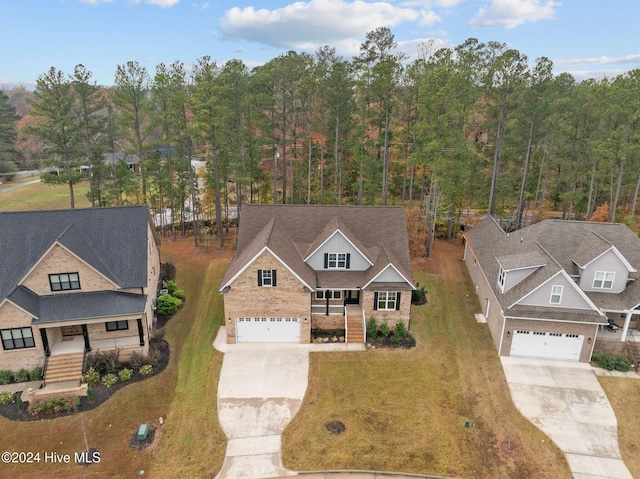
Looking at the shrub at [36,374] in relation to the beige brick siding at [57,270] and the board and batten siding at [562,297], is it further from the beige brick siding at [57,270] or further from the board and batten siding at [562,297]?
the board and batten siding at [562,297]

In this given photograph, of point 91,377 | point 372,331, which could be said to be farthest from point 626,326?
point 91,377

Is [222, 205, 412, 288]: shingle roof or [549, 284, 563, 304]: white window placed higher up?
[222, 205, 412, 288]: shingle roof

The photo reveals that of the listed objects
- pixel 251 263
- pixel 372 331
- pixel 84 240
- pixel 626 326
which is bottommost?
pixel 372 331

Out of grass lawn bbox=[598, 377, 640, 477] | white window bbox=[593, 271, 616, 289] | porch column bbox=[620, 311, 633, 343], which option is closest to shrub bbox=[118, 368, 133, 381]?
grass lawn bbox=[598, 377, 640, 477]

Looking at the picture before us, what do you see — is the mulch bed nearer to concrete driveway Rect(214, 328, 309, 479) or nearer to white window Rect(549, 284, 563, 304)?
concrete driveway Rect(214, 328, 309, 479)

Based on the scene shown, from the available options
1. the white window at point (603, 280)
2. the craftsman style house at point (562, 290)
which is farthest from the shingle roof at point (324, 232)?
the white window at point (603, 280)

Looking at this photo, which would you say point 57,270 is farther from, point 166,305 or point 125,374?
point 166,305

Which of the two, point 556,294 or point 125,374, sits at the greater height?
point 556,294
